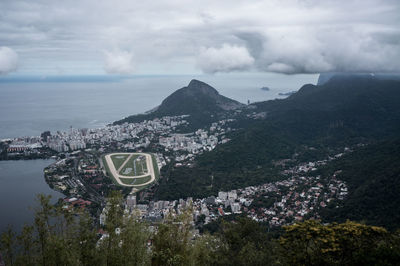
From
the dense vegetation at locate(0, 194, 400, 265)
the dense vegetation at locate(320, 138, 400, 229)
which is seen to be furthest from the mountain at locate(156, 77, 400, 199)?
the dense vegetation at locate(0, 194, 400, 265)

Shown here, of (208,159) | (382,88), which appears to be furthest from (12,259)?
(382,88)

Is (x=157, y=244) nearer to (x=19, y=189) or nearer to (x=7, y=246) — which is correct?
(x=7, y=246)

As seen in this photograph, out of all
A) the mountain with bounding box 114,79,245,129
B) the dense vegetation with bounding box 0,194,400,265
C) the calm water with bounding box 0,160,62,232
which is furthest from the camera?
the mountain with bounding box 114,79,245,129

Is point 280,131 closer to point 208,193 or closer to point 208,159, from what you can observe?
point 208,159

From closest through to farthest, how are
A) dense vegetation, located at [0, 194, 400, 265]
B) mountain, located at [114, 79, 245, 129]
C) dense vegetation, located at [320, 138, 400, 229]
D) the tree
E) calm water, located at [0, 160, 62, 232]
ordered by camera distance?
dense vegetation, located at [0, 194, 400, 265] → the tree → dense vegetation, located at [320, 138, 400, 229] → calm water, located at [0, 160, 62, 232] → mountain, located at [114, 79, 245, 129]

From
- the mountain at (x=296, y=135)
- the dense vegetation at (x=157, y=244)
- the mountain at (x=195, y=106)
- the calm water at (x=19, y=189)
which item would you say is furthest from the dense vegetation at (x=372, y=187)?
the mountain at (x=195, y=106)

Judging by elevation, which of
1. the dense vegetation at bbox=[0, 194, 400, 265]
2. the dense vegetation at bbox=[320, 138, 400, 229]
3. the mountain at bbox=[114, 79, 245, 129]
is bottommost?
the dense vegetation at bbox=[320, 138, 400, 229]

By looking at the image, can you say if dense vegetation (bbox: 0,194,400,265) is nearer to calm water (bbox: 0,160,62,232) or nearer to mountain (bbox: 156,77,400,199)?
calm water (bbox: 0,160,62,232)
